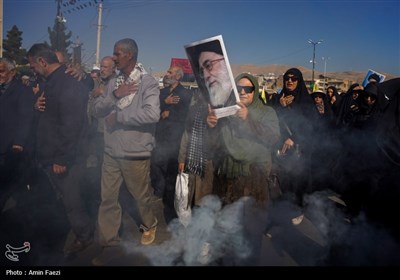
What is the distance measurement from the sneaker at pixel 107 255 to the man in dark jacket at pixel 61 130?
20 centimetres

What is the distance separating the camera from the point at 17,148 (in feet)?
10.3

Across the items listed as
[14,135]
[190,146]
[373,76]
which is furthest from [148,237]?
[373,76]

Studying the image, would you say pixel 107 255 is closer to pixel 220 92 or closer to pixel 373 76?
pixel 220 92

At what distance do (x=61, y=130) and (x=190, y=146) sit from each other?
1.10 m

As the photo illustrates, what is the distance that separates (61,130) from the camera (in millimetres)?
2832

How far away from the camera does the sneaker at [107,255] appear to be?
2.79 metres

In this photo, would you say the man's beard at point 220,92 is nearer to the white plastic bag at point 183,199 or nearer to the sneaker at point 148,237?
the white plastic bag at point 183,199

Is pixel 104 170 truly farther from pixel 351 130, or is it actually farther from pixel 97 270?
pixel 351 130

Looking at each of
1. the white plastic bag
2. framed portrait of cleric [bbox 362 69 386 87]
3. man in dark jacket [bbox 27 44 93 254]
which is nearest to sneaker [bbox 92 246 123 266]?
man in dark jacket [bbox 27 44 93 254]

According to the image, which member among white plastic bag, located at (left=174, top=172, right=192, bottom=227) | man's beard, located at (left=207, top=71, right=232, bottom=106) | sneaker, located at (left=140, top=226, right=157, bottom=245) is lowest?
sneaker, located at (left=140, top=226, right=157, bottom=245)

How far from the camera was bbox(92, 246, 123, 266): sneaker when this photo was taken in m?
2.79

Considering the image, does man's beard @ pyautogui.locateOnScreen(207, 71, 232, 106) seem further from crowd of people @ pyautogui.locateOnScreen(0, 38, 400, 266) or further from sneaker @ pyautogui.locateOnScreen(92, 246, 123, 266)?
sneaker @ pyautogui.locateOnScreen(92, 246, 123, 266)

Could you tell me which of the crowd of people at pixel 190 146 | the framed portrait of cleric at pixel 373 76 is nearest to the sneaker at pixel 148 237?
the crowd of people at pixel 190 146

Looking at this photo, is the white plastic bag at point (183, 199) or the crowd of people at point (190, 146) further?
the white plastic bag at point (183, 199)
